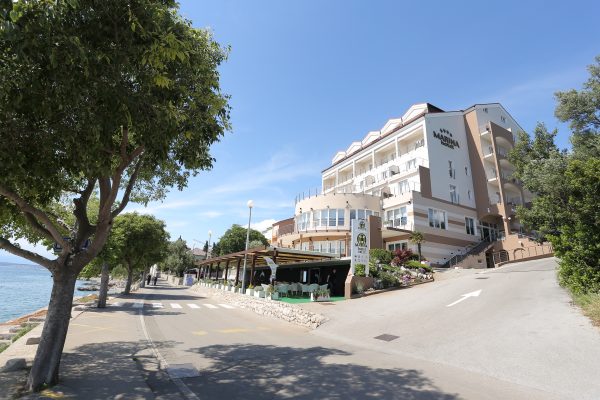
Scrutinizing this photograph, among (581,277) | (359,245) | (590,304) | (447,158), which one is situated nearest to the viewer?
(590,304)

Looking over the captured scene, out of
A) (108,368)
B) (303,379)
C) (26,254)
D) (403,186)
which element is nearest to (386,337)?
(303,379)

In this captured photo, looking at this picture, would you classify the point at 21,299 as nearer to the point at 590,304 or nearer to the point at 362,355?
the point at 362,355

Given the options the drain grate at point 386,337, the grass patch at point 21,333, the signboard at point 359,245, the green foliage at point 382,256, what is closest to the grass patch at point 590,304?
the drain grate at point 386,337

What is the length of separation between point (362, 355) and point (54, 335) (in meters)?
7.14

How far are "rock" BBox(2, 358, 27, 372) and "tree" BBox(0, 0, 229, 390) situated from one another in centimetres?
150

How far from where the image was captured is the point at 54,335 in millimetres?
6672

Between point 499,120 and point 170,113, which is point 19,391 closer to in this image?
point 170,113

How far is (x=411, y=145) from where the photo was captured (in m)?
42.3

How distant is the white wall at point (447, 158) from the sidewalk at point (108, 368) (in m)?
34.1

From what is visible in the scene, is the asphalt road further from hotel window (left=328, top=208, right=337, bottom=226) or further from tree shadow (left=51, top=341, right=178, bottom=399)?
hotel window (left=328, top=208, right=337, bottom=226)

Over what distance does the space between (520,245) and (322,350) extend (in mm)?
33954

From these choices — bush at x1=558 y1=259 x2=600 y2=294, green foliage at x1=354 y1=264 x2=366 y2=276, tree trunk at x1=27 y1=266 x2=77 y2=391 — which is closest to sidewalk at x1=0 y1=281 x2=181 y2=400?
tree trunk at x1=27 y1=266 x2=77 y2=391

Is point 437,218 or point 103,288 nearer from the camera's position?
point 103,288

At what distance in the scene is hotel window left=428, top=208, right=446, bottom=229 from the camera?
36.8 meters
